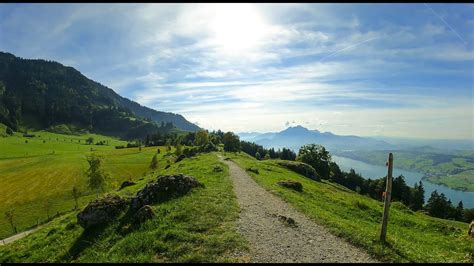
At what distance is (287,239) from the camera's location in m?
19.0

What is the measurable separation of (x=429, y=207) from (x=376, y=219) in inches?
3873

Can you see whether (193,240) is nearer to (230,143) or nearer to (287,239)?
(287,239)

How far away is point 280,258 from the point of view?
16.0m

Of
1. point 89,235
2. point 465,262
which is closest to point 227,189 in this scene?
point 89,235

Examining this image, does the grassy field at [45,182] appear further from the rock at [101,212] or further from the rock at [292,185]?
the rock at [101,212]

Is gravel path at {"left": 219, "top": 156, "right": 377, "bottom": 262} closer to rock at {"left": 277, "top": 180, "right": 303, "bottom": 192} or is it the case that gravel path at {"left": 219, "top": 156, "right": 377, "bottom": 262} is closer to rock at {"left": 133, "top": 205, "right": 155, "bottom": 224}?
rock at {"left": 133, "top": 205, "right": 155, "bottom": 224}

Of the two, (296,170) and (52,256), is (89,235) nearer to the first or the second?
(52,256)

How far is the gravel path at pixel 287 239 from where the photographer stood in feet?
53.2

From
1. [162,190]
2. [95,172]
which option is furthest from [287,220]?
[95,172]

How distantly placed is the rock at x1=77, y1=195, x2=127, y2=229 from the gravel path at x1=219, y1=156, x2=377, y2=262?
11.0 metres

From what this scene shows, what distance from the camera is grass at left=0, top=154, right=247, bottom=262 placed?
1675 cm

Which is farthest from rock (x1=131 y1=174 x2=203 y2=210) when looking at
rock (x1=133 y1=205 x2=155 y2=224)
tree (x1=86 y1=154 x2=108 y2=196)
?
tree (x1=86 y1=154 x2=108 y2=196)

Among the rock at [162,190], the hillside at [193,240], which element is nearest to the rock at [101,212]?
the hillside at [193,240]

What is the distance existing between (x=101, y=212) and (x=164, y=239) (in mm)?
9928
